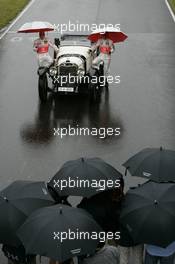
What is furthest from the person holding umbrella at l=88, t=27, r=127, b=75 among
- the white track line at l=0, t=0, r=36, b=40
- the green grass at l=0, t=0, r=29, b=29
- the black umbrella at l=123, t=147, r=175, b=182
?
the green grass at l=0, t=0, r=29, b=29

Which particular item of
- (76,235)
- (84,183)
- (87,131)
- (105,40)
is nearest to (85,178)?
(84,183)

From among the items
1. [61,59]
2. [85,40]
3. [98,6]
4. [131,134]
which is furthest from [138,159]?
[98,6]

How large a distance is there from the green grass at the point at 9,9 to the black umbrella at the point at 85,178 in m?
18.6

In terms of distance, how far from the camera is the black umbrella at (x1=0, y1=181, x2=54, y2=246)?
698 cm

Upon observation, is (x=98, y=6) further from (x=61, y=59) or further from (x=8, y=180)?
(x=8, y=180)

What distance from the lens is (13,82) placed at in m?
18.0

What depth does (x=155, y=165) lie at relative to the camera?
28.9 ft

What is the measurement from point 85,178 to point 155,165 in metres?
1.24

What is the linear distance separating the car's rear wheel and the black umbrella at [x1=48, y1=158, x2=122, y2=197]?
741 centimetres

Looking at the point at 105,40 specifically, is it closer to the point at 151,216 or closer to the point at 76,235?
the point at 151,216

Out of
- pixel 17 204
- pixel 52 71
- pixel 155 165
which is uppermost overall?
pixel 52 71

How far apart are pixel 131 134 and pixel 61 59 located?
379cm

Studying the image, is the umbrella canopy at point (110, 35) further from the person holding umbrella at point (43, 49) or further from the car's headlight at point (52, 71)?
the car's headlight at point (52, 71)

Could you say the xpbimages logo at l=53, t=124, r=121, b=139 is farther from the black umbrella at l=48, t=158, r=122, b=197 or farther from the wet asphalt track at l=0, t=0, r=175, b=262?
the black umbrella at l=48, t=158, r=122, b=197
